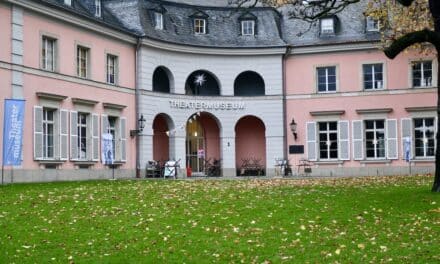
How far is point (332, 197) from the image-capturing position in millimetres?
16938

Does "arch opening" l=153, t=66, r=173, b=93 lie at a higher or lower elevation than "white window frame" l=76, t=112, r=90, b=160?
higher

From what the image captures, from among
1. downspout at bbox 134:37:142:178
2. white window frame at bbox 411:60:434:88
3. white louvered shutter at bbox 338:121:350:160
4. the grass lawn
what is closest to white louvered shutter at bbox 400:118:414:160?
white window frame at bbox 411:60:434:88

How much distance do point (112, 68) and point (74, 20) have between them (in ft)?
13.2

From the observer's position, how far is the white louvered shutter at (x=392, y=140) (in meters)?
36.2

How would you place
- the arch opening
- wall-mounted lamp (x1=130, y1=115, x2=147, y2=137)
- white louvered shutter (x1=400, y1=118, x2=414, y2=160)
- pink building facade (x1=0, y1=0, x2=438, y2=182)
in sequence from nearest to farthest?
pink building facade (x1=0, y1=0, x2=438, y2=182) < wall-mounted lamp (x1=130, y1=115, x2=147, y2=137) < white louvered shutter (x1=400, y1=118, x2=414, y2=160) < the arch opening

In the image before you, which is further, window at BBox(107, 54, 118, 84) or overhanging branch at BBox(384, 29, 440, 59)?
window at BBox(107, 54, 118, 84)

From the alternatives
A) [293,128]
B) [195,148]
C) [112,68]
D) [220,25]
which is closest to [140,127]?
[112,68]

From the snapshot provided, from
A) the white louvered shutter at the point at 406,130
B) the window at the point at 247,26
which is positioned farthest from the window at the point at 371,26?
the window at the point at 247,26

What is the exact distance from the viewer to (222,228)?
12531 mm

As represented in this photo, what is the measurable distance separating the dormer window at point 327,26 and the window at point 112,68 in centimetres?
1195

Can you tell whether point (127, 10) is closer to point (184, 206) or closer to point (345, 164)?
point (345, 164)

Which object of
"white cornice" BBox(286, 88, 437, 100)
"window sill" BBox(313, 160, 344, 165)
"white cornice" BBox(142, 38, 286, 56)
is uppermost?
"white cornice" BBox(142, 38, 286, 56)

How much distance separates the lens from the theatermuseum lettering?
36594 millimetres

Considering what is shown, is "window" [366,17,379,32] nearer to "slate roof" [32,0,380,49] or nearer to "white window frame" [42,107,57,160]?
"slate roof" [32,0,380,49]
